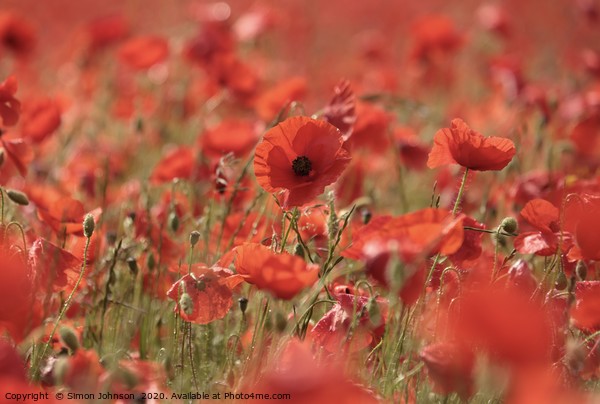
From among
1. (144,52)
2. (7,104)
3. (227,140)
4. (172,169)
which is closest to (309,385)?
(7,104)

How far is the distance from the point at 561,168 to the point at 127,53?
1.60m

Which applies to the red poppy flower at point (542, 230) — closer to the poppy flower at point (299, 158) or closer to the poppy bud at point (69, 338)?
the poppy flower at point (299, 158)

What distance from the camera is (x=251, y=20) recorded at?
3.72m

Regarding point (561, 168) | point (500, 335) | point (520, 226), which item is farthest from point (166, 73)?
point (500, 335)

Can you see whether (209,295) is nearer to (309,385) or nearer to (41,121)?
(309,385)

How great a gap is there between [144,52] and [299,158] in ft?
6.25

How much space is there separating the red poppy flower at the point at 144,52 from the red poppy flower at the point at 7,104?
1.51 meters

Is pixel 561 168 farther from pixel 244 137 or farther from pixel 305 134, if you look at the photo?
pixel 305 134

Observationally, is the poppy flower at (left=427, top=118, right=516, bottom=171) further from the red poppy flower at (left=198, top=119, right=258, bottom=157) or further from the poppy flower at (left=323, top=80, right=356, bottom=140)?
the red poppy flower at (left=198, top=119, right=258, bottom=157)

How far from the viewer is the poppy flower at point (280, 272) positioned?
1252 millimetres

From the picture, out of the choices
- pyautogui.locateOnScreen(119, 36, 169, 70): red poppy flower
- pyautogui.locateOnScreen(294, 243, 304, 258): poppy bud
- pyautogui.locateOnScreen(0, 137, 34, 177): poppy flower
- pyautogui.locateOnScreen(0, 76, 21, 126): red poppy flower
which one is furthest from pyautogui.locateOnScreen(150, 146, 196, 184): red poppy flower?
pyautogui.locateOnScreen(119, 36, 169, 70): red poppy flower

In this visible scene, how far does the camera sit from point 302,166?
159 cm

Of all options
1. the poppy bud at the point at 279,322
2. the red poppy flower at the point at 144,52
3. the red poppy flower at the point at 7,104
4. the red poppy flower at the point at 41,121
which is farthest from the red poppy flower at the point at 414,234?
the red poppy flower at the point at 144,52

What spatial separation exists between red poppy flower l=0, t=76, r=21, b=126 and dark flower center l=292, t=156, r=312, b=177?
0.62m
